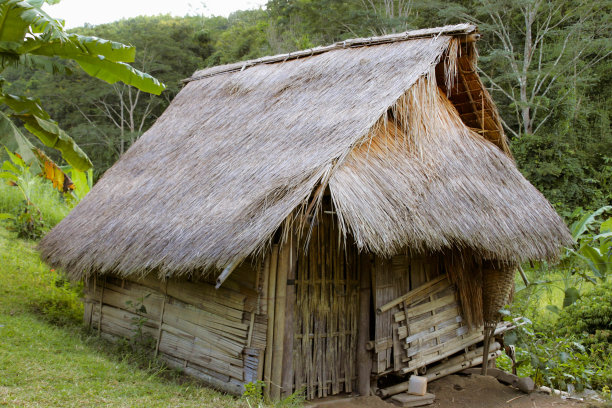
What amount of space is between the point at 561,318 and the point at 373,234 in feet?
17.8

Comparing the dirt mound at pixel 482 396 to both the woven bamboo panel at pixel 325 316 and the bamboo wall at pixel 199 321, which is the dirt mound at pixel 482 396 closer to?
the woven bamboo panel at pixel 325 316

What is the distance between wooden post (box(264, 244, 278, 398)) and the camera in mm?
5258

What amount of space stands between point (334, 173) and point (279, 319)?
4.87 ft

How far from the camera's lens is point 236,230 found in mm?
4922

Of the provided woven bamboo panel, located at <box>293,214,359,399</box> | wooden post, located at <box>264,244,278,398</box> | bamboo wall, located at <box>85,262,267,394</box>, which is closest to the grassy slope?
bamboo wall, located at <box>85,262,267,394</box>

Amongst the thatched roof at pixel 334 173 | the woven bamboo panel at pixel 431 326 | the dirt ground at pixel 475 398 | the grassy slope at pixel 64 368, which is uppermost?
the thatched roof at pixel 334 173

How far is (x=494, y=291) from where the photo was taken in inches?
271

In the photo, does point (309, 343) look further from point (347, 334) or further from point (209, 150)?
point (209, 150)

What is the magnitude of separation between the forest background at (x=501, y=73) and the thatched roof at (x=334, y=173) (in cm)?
893

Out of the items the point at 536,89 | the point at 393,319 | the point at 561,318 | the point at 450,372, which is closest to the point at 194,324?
the point at 393,319

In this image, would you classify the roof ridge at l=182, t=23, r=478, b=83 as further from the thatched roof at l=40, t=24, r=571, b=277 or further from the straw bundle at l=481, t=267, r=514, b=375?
the straw bundle at l=481, t=267, r=514, b=375

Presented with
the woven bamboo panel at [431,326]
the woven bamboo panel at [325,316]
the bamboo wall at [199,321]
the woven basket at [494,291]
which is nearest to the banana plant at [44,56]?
the bamboo wall at [199,321]

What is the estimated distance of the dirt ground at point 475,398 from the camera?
5.62 m

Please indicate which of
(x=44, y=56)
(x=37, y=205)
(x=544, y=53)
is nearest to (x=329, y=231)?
(x=44, y=56)
